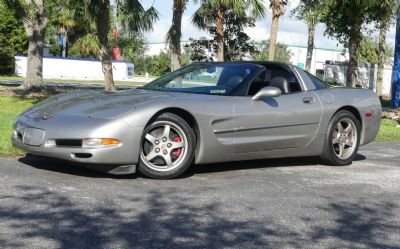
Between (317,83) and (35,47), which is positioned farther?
(35,47)

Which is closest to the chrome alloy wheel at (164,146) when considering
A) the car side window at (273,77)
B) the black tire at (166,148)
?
the black tire at (166,148)

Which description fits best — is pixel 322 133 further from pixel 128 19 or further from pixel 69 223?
pixel 128 19

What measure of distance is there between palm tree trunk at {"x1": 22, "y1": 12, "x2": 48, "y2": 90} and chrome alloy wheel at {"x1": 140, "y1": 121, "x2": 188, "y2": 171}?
13447mm

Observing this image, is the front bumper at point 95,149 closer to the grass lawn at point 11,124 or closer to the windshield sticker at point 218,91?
the windshield sticker at point 218,91

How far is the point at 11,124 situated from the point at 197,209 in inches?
222

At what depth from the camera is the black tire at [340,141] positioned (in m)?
7.03

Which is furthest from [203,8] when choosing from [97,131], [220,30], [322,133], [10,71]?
[10,71]

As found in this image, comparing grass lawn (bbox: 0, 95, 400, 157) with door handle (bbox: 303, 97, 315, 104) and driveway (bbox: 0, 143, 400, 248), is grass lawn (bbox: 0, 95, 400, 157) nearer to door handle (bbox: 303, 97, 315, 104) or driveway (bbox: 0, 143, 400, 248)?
driveway (bbox: 0, 143, 400, 248)

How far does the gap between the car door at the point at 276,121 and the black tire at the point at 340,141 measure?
30cm

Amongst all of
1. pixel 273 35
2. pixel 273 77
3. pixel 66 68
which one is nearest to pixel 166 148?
pixel 273 77

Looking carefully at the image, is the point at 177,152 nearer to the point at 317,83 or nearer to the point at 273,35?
the point at 317,83

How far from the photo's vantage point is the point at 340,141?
7254 millimetres

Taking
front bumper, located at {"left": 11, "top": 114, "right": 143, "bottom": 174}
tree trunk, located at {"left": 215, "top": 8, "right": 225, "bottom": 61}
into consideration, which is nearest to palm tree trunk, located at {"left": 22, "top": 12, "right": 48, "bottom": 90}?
tree trunk, located at {"left": 215, "top": 8, "right": 225, "bottom": 61}

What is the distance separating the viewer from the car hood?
5547 mm
